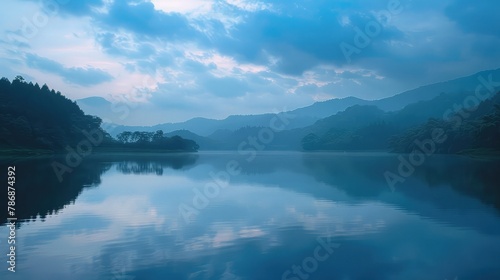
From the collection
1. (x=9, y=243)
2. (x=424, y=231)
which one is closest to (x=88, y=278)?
(x=9, y=243)

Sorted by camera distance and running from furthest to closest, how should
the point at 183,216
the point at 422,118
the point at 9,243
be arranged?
the point at 422,118, the point at 183,216, the point at 9,243

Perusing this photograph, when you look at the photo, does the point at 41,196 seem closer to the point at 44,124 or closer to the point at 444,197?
the point at 444,197

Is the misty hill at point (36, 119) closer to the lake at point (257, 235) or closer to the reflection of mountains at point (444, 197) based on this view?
the lake at point (257, 235)

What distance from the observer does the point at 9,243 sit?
8852 millimetres

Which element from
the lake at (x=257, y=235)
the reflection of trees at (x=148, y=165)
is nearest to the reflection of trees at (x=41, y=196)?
the lake at (x=257, y=235)

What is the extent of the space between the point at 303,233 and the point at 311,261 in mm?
2318

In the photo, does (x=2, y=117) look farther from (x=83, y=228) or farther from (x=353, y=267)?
(x=353, y=267)

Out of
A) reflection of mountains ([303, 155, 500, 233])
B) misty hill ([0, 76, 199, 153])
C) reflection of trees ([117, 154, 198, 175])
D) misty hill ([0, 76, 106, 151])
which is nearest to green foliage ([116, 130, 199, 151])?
misty hill ([0, 76, 199, 153])
